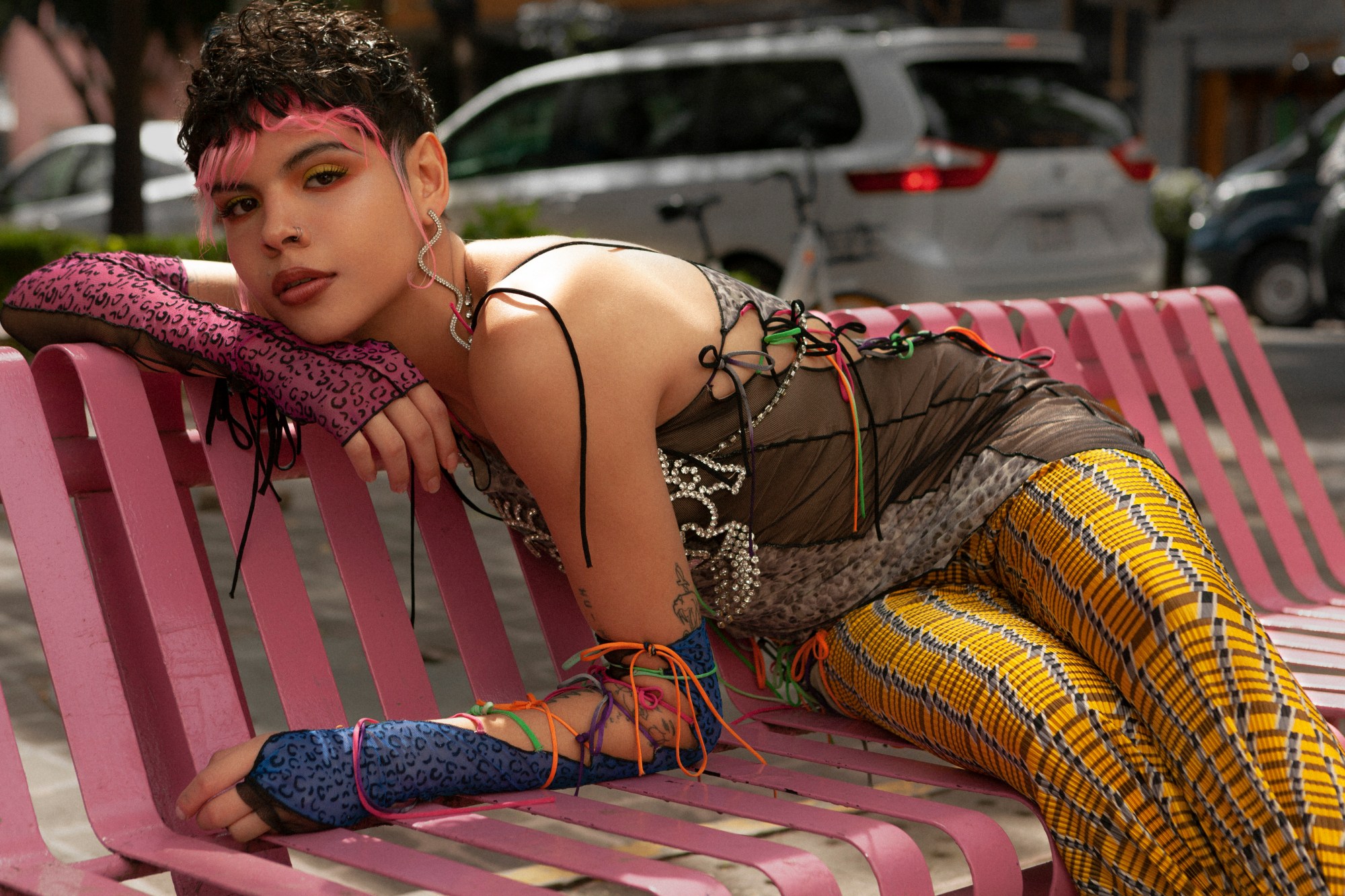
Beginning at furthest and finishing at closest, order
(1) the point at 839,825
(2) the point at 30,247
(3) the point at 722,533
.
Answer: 1. (2) the point at 30,247
2. (3) the point at 722,533
3. (1) the point at 839,825

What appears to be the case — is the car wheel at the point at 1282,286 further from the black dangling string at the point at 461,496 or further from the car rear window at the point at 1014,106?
the black dangling string at the point at 461,496

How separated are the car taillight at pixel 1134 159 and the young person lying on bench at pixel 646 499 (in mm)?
6844

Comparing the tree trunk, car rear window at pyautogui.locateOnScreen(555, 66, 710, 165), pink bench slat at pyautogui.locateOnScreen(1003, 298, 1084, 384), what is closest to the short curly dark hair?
pink bench slat at pyautogui.locateOnScreen(1003, 298, 1084, 384)

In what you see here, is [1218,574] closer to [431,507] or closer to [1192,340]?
[431,507]

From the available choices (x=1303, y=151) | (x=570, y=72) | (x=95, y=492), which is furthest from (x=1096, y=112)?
(x=95, y=492)

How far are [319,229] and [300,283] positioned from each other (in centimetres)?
9

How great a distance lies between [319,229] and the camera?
84.7 inches

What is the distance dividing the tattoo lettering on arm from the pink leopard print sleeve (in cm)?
49

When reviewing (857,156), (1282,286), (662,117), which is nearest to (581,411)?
(857,156)

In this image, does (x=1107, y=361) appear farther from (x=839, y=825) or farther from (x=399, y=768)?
(x=399, y=768)

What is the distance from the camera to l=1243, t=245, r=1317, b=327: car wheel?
13.3 m

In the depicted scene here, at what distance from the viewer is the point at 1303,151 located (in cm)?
1298

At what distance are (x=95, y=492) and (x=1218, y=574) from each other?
1748 mm

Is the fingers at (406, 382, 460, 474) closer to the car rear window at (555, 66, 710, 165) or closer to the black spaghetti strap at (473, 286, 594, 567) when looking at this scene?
the black spaghetti strap at (473, 286, 594, 567)
